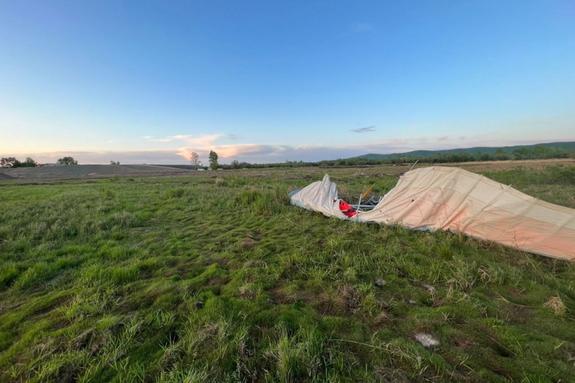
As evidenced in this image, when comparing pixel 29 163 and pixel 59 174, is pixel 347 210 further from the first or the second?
pixel 29 163

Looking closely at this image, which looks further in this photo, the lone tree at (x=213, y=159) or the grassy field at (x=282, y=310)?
the lone tree at (x=213, y=159)

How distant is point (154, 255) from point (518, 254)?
25.2ft

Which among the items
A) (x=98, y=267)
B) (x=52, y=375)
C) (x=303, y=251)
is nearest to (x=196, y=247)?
(x=98, y=267)

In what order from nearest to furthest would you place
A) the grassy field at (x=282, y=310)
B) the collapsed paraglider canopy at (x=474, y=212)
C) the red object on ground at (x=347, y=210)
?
the grassy field at (x=282, y=310)
the collapsed paraglider canopy at (x=474, y=212)
the red object on ground at (x=347, y=210)

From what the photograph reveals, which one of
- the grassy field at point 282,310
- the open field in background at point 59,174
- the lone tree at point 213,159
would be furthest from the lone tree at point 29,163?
the grassy field at point 282,310

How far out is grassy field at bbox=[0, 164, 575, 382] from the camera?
2.28 meters

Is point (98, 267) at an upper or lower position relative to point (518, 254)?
upper

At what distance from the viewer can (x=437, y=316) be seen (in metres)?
3.02

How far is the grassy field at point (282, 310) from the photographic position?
2283 mm

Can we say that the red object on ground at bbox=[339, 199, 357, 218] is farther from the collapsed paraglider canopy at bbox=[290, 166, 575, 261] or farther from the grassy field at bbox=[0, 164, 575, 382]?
the grassy field at bbox=[0, 164, 575, 382]

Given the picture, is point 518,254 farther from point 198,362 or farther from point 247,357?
point 198,362

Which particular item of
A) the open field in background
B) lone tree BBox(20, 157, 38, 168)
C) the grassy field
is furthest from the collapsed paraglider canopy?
lone tree BBox(20, 157, 38, 168)

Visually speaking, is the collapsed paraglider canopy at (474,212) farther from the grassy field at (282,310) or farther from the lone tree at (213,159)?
the lone tree at (213,159)

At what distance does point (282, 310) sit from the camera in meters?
3.16
